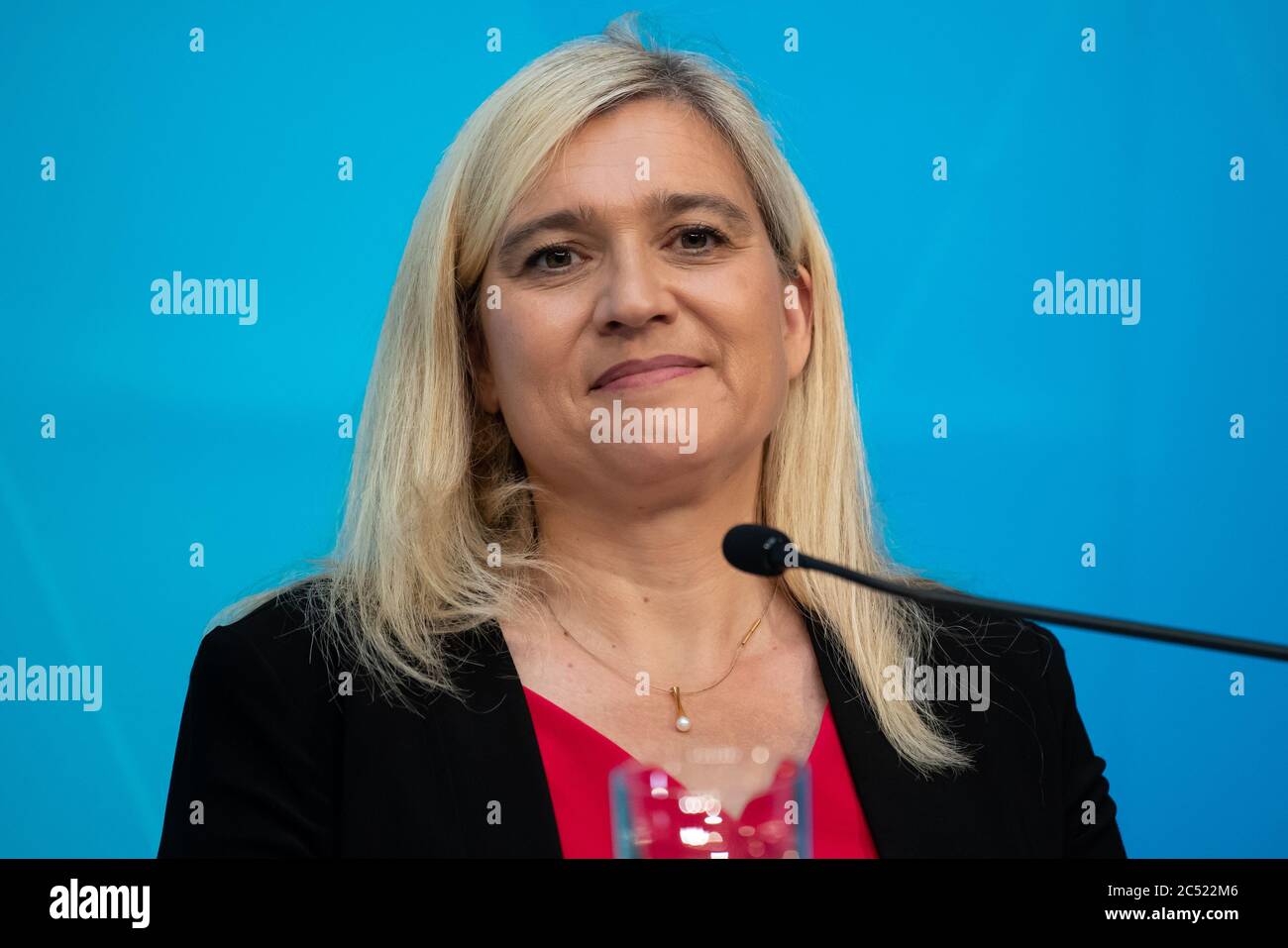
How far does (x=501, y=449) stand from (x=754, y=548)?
705mm

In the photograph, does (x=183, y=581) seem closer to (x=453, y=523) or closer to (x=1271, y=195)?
(x=453, y=523)

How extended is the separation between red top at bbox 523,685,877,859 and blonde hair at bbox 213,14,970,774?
10 cm

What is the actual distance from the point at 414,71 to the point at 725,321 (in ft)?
3.09

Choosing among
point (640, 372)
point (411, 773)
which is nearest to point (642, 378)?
point (640, 372)

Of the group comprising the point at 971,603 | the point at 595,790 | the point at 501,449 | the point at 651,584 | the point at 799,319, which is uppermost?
the point at 799,319

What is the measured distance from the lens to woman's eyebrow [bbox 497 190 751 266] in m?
1.67

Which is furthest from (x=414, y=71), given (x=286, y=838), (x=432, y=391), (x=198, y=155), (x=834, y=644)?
(x=286, y=838)

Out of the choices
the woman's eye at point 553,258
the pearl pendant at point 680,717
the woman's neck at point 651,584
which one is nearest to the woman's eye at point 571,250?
the woman's eye at point 553,258

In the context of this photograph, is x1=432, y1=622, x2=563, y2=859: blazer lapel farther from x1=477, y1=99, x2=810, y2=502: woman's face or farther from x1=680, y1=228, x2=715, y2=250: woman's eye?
x1=680, y1=228, x2=715, y2=250: woman's eye

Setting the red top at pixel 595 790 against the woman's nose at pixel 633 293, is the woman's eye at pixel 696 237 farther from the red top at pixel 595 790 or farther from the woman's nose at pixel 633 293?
the red top at pixel 595 790

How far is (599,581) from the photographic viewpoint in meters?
1.77

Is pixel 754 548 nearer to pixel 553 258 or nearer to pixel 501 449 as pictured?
pixel 553 258
